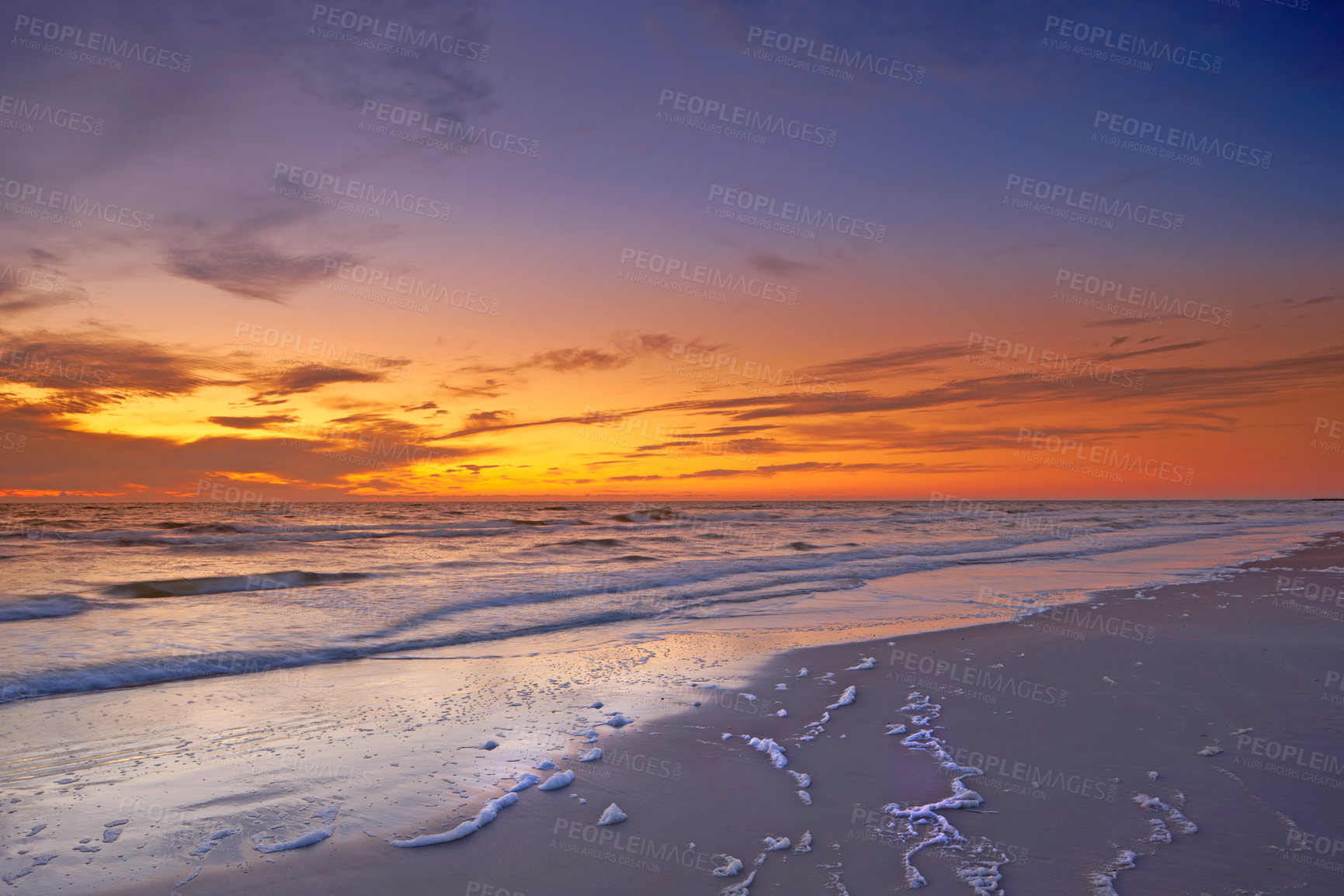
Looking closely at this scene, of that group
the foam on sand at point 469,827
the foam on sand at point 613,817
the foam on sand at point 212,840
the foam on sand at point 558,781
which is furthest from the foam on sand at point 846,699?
the foam on sand at point 212,840

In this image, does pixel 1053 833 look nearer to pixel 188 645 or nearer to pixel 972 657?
pixel 972 657

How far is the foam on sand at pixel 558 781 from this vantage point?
5012 millimetres

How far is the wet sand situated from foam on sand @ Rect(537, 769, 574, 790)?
4.1 inches

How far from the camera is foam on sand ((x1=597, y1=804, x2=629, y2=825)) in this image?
176 inches

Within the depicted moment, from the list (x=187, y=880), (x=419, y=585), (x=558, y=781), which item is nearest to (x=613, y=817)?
(x=558, y=781)

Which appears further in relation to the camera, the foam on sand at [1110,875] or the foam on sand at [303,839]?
the foam on sand at [303,839]

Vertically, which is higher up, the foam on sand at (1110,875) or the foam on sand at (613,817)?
the foam on sand at (1110,875)

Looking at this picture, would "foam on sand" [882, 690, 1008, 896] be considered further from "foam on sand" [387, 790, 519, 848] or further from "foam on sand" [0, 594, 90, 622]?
"foam on sand" [0, 594, 90, 622]

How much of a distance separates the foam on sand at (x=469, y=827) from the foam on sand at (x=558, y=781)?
0.78 ft

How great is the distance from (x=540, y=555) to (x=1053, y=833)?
23.3 meters

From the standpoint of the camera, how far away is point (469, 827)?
14.4 feet

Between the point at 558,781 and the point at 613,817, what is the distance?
2.34ft

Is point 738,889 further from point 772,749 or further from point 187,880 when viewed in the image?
point 187,880

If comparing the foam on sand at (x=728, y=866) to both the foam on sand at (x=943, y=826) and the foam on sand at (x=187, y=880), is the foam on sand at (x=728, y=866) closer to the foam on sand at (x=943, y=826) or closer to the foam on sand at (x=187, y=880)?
the foam on sand at (x=943, y=826)
